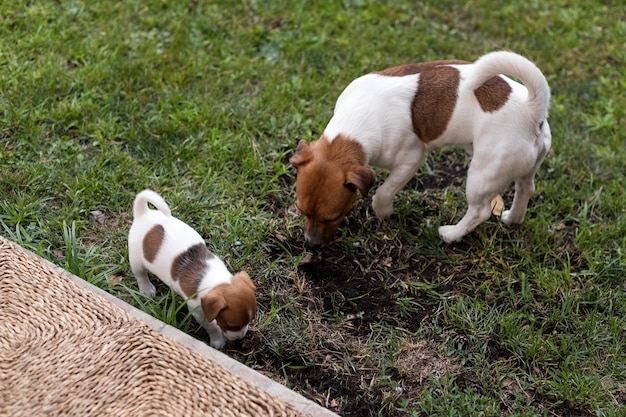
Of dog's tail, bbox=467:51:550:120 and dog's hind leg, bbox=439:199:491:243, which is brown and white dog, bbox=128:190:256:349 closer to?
dog's hind leg, bbox=439:199:491:243

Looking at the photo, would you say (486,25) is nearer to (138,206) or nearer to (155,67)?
(155,67)

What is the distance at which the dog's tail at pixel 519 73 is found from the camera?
13.4ft

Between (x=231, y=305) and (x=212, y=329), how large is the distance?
1.28ft

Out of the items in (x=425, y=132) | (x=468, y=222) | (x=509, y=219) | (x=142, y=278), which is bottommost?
(x=509, y=219)

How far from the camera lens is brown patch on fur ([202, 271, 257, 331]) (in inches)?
142

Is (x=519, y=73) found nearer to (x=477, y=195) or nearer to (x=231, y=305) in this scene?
(x=477, y=195)

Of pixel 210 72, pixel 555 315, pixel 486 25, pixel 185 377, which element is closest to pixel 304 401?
pixel 185 377

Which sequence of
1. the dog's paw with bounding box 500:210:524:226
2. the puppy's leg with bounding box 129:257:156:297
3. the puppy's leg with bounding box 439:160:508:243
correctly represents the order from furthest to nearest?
the dog's paw with bounding box 500:210:524:226 → the puppy's leg with bounding box 439:160:508:243 → the puppy's leg with bounding box 129:257:156:297

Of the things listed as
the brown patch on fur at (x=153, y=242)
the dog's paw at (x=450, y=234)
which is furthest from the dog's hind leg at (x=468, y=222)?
the brown patch on fur at (x=153, y=242)

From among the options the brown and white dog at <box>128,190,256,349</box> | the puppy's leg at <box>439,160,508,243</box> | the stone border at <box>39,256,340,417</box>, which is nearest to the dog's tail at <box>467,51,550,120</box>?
the puppy's leg at <box>439,160,508,243</box>

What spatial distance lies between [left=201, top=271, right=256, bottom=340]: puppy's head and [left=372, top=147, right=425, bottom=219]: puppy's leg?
1409 millimetres

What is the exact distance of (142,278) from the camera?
4223 mm

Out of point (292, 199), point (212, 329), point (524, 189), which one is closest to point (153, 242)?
point (212, 329)

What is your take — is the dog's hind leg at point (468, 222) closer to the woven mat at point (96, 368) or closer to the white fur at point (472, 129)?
the white fur at point (472, 129)
